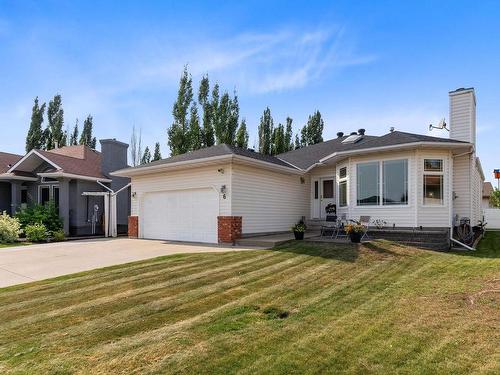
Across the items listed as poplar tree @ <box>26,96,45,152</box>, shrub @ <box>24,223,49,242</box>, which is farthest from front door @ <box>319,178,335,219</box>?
poplar tree @ <box>26,96,45,152</box>

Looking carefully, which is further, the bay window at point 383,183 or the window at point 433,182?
the bay window at point 383,183

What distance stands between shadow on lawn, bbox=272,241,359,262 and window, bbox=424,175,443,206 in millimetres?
3572

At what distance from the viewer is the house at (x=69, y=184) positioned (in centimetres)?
1755

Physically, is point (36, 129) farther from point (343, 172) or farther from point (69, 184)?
point (343, 172)

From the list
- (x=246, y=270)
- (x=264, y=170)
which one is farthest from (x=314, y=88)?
(x=246, y=270)

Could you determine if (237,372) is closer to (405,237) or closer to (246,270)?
(246,270)

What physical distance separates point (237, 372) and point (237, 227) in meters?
8.91

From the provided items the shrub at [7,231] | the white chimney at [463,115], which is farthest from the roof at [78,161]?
the white chimney at [463,115]

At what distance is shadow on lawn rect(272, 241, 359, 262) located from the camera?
28.7 feet

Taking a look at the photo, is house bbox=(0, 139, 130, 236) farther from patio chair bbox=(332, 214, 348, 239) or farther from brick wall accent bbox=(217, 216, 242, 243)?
patio chair bbox=(332, 214, 348, 239)

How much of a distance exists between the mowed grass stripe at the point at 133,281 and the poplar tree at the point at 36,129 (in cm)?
3065

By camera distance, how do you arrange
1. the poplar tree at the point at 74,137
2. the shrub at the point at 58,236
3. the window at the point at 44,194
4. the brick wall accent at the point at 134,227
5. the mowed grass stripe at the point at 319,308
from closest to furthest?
the mowed grass stripe at the point at 319,308, the brick wall accent at the point at 134,227, the shrub at the point at 58,236, the window at the point at 44,194, the poplar tree at the point at 74,137

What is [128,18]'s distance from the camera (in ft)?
32.0

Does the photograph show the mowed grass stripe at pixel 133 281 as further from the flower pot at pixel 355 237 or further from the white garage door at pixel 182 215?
the white garage door at pixel 182 215
